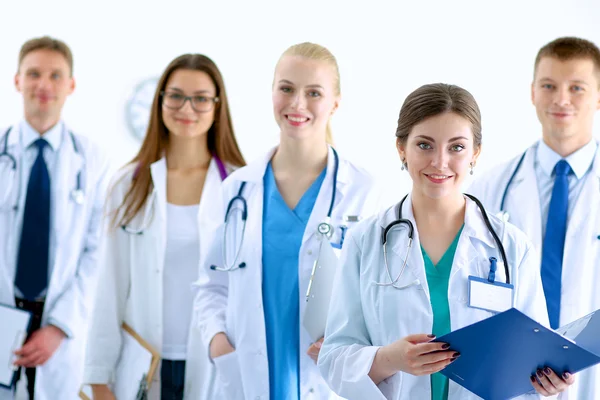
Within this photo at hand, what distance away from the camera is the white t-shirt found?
2.60 metres

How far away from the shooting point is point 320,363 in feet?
5.94

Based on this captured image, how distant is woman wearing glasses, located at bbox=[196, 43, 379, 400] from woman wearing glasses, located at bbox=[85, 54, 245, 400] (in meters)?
0.20

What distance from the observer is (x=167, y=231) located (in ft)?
8.71

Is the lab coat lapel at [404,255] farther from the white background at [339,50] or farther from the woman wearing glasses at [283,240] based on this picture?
the white background at [339,50]

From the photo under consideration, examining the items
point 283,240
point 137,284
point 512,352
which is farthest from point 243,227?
point 512,352

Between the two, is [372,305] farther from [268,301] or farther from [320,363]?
[268,301]

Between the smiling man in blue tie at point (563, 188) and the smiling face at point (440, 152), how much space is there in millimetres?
856

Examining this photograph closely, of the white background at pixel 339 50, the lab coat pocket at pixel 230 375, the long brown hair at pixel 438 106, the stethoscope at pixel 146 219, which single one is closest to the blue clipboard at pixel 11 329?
the stethoscope at pixel 146 219

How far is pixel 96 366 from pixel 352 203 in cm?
108

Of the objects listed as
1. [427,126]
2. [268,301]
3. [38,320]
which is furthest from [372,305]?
[38,320]

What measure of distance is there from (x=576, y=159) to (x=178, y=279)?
4.70 feet

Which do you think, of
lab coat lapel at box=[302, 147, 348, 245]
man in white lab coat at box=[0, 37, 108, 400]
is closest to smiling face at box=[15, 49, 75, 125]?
man in white lab coat at box=[0, 37, 108, 400]

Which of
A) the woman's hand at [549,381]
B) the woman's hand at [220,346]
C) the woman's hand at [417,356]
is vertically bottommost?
the woman's hand at [220,346]

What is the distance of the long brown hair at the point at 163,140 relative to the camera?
8.85 ft
